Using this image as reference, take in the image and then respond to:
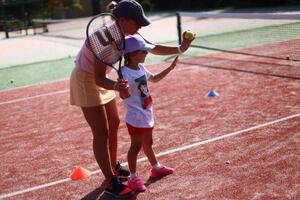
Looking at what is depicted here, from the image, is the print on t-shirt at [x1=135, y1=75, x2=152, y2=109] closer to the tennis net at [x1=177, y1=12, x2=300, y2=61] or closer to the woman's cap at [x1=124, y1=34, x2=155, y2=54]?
the woman's cap at [x1=124, y1=34, x2=155, y2=54]

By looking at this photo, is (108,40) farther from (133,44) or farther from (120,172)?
(120,172)

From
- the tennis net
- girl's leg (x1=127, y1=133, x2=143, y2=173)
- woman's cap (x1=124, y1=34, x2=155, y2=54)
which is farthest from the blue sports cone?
woman's cap (x1=124, y1=34, x2=155, y2=54)

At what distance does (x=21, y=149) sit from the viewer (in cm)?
641

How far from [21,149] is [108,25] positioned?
119 inches

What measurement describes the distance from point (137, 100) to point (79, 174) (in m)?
1.23

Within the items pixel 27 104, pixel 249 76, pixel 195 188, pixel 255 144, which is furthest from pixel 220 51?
pixel 195 188

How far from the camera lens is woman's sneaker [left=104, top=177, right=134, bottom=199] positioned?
4.34 meters

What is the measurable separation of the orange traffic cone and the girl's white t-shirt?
101 cm

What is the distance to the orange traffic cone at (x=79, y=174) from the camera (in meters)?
5.04

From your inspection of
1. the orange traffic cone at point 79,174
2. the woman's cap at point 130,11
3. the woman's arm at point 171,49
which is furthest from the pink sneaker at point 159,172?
the woman's cap at point 130,11

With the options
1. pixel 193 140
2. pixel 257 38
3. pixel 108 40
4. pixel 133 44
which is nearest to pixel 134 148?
pixel 133 44

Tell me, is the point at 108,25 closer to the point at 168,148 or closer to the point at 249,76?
the point at 168,148

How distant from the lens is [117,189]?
14.3 feet

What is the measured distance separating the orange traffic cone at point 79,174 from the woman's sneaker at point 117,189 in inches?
26.5
